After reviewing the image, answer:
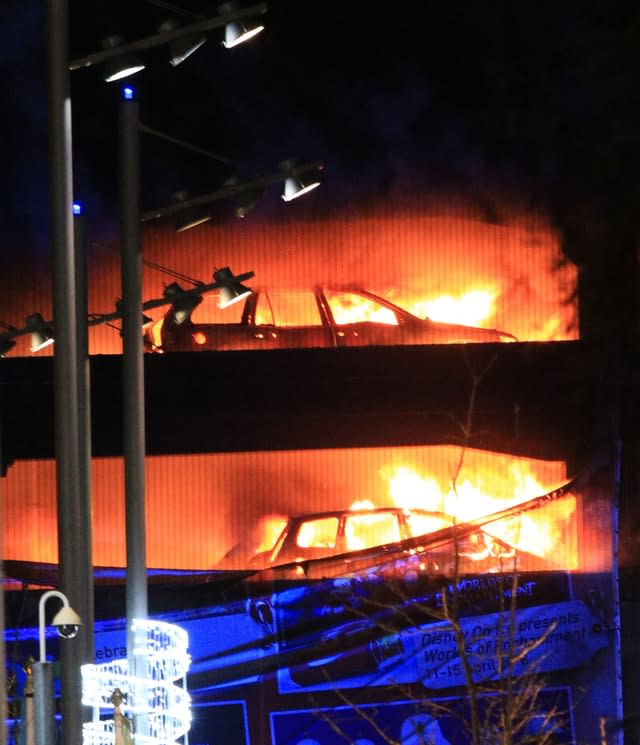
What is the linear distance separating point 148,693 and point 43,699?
3.23m

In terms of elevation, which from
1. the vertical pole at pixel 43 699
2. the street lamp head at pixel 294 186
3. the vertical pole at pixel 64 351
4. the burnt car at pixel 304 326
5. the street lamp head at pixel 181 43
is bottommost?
the vertical pole at pixel 43 699

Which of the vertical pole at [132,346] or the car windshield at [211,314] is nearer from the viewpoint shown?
the vertical pole at [132,346]

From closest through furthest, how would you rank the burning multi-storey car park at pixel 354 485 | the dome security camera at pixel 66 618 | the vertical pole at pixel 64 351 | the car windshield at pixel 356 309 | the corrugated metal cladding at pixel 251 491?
the dome security camera at pixel 66 618 < the vertical pole at pixel 64 351 < the burning multi-storey car park at pixel 354 485 < the corrugated metal cladding at pixel 251 491 < the car windshield at pixel 356 309

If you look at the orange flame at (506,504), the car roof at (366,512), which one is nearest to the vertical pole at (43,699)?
the car roof at (366,512)

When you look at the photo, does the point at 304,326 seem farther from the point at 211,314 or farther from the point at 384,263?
the point at 384,263

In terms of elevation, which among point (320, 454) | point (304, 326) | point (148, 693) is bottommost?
point (148, 693)

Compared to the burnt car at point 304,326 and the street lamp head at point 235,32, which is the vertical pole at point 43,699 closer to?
the street lamp head at point 235,32

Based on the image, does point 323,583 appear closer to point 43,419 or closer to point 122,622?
point 122,622

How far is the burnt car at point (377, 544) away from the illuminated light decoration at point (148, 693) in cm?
927

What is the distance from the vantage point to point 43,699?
927 centimetres

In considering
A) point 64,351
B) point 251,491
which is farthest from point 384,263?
point 64,351

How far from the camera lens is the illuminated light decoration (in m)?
11.5

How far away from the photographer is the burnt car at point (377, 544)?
885 inches

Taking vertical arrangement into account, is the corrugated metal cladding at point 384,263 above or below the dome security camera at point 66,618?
above
